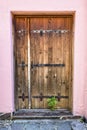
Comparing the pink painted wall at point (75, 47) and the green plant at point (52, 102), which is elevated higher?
the pink painted wall at point (75, 47)

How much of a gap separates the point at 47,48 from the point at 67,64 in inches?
18.6

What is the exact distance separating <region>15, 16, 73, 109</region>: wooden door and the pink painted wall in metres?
0.25

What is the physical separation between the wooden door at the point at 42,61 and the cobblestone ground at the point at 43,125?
15.6 inches

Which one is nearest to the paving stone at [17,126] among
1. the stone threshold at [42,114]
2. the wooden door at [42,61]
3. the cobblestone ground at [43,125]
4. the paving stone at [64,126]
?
the cobblestone ground at [43,125]

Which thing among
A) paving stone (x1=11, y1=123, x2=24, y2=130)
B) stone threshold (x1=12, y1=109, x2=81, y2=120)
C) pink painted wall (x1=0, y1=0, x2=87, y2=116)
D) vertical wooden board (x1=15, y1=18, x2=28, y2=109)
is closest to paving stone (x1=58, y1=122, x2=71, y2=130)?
stone threshold (x1=12, y1=109, x2=81, y2=120)

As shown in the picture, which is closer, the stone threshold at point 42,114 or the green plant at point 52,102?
the stone threshold at point 42,114

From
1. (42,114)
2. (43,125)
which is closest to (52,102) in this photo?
(42,114)

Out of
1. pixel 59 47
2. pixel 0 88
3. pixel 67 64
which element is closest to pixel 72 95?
pixel 67 64

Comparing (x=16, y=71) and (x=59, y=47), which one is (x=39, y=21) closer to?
(x=59, y=47)

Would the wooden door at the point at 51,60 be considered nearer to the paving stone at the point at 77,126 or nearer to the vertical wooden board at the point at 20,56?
the vertical wooden board at the point at 20,56

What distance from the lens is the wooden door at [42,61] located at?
4207 millimetres

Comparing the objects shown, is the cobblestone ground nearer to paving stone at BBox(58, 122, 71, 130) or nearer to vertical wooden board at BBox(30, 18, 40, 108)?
paving stone at BBox(58, 122, 71, 130)

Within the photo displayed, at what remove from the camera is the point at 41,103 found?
14.5 ft

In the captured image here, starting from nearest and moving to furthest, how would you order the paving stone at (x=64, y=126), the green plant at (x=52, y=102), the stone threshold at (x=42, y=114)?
1. the paving stone at (x=64, y=126)
2. the stone threshold at (x=42, y=114)
3. the green plant at (x=52, y=102)
